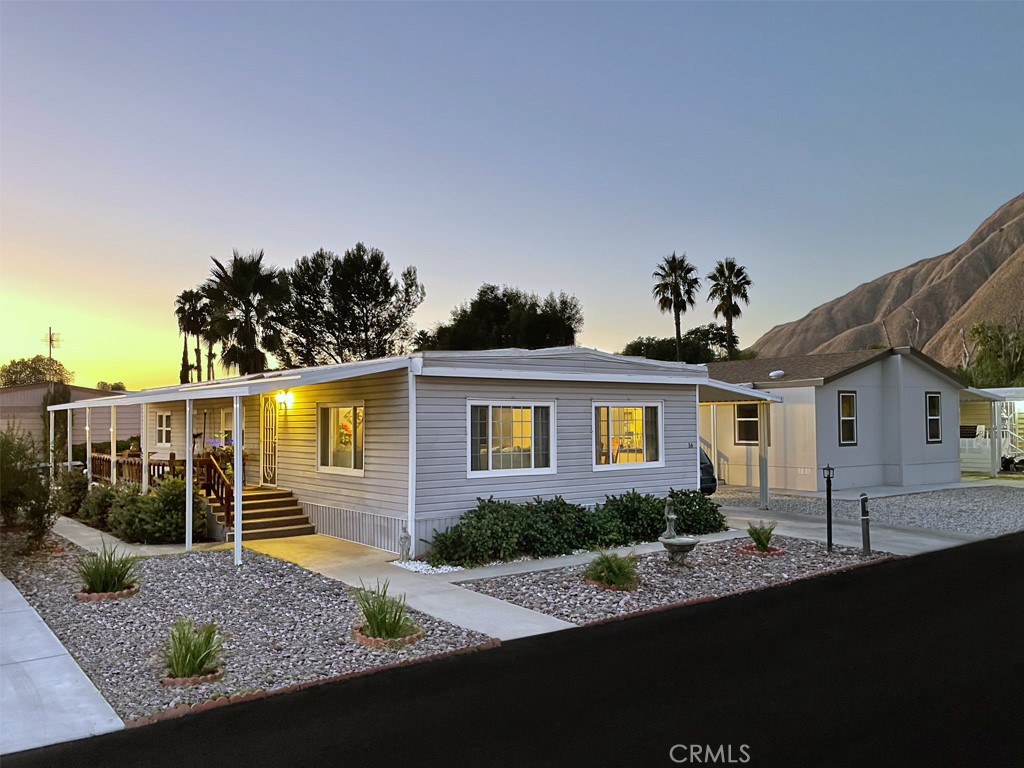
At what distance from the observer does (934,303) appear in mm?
99812

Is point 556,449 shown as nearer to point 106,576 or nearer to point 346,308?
point 106,576

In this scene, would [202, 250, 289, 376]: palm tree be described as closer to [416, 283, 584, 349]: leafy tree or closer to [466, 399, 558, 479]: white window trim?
[416, 283, 584, 349]: leafy tree

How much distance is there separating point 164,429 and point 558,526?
11.3m

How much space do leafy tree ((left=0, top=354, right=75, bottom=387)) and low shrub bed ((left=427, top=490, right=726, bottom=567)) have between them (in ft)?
263

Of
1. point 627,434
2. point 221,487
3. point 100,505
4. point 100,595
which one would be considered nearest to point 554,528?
point 627,434

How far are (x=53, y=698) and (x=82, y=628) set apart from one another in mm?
1810

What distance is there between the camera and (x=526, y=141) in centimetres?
1839

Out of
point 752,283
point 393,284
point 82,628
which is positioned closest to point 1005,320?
point 752,283

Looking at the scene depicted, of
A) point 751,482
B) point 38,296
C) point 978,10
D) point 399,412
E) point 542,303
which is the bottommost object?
point 751,482

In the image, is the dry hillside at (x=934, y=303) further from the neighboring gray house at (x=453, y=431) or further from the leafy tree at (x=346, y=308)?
the neighboring gray house at (x=453, y=431)

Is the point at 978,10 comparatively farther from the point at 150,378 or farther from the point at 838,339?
the point at 838,339

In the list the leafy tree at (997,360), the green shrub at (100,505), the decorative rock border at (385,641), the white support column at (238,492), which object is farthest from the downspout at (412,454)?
the leafy tree at (997,360)

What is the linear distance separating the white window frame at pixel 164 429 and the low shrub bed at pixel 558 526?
9946mm

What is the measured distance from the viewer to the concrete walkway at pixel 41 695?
438cm
